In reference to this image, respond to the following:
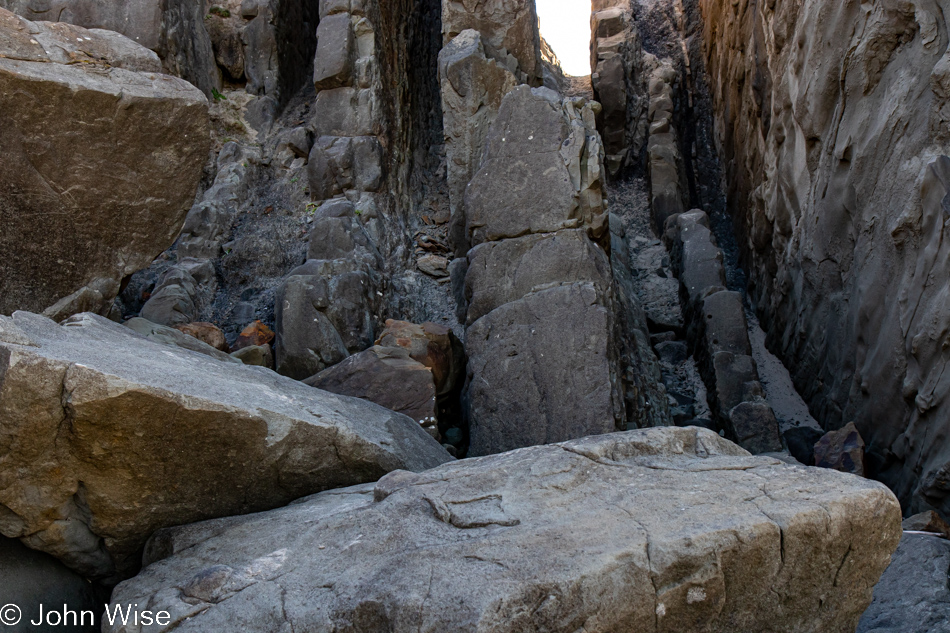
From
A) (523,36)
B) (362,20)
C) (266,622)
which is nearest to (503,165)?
(523,36)

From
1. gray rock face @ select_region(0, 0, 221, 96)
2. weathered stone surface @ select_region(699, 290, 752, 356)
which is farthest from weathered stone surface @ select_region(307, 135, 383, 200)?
weathered stone surface @ select_region(699, 290, 752, 356)

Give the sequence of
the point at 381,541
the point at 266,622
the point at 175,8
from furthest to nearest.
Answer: the point at 175,8, the point at 381,541, the point at 266,622

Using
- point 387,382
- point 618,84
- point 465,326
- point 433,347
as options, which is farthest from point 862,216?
point 618,84

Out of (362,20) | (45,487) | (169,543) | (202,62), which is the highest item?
(362,20)

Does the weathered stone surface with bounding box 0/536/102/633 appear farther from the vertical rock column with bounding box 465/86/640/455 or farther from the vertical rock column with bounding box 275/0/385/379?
the vertical rock column with bounding box 275/0/385/379

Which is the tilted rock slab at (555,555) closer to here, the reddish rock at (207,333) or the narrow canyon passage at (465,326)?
the narrow canyon passage at (465,326)

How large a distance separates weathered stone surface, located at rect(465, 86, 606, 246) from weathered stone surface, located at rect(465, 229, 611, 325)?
0.42 ft

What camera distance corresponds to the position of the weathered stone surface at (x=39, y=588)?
100 inches

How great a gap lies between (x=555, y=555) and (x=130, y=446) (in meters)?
1.49

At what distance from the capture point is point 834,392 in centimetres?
519

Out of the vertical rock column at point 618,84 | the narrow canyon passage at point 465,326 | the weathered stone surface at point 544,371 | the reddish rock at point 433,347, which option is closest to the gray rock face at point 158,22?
the narrow canyon passage at point 465,326

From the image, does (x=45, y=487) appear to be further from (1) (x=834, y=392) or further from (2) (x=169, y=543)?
(1) (x=834, y=392)

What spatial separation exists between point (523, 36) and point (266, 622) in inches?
244

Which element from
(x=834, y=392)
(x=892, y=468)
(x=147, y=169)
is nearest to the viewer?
(x=892, y=468)
